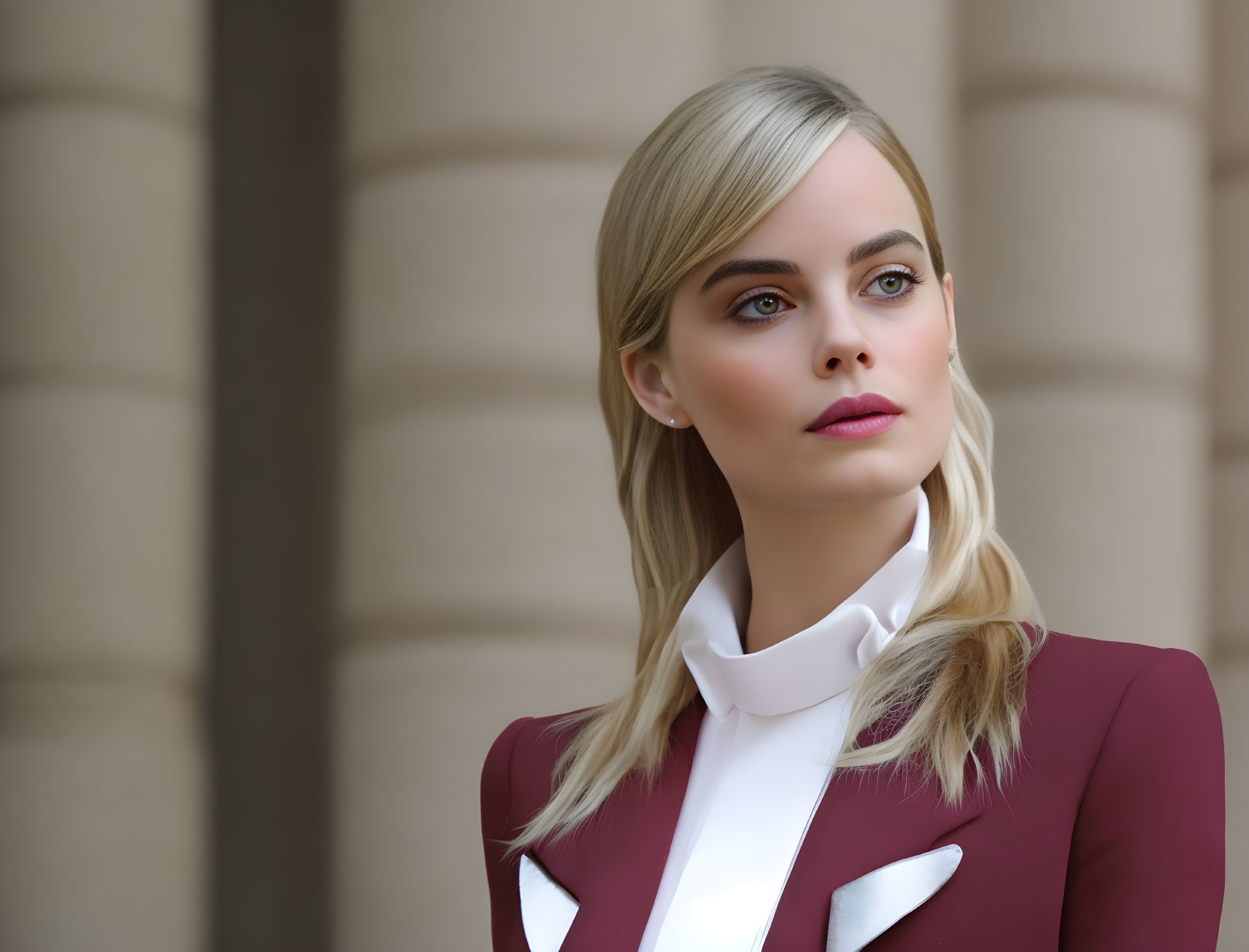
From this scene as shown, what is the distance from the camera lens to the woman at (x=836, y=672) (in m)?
1.38

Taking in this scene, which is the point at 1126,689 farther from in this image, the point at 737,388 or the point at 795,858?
the point at 737,388

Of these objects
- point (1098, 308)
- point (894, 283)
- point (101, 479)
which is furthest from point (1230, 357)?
point (101, 479)

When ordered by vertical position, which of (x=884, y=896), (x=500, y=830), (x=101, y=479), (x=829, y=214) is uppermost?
(x=829, y=214)

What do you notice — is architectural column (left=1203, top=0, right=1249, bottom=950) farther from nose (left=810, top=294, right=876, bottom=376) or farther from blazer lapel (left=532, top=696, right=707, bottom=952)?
nose (left=810, top=294, right=876, bottom=376)

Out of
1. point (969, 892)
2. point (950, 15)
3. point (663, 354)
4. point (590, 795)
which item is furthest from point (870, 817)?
point (950, 15)

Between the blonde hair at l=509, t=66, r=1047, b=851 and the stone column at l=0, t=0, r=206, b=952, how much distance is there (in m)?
1.27

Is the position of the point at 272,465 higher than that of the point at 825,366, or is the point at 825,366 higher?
the point at 825,366

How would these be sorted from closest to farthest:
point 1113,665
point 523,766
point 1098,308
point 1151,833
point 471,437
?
point 1151,833
point 1113,665
point 523,766
point 471,437
point 1098,308

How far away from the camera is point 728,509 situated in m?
1.99

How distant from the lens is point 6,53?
9.84 feet

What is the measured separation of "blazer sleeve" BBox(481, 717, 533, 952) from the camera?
6.22 ft

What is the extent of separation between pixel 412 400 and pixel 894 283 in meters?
1.50

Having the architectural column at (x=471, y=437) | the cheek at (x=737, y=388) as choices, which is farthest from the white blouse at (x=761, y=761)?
the architectural column at (x=471, y=437)

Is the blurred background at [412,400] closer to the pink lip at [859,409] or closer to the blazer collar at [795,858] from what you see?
the blazer collar at [795,858]
